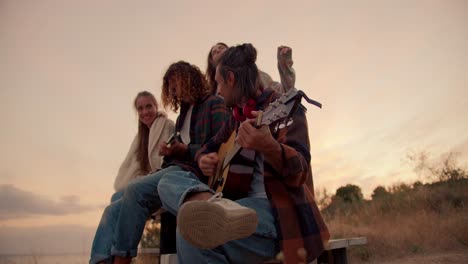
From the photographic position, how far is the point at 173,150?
2.99m

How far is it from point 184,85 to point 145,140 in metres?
0.90

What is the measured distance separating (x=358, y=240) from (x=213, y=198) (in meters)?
1.89

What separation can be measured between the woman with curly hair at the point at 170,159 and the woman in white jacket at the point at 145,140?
25cm

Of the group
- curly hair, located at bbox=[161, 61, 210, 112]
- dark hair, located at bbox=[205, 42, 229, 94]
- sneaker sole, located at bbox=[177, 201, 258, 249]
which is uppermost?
Result: dark hair, located at bbox=[205, 42, 229, 94]

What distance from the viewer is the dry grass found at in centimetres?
673

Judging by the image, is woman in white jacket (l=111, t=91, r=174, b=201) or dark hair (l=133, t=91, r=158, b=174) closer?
woman in white jacket (l=111, t=91, r=174, b=201)

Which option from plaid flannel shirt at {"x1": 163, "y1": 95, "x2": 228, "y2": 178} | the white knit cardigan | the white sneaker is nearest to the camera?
the white sneaker

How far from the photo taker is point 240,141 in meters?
1.83

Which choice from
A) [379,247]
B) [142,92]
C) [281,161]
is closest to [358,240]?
[281,161]

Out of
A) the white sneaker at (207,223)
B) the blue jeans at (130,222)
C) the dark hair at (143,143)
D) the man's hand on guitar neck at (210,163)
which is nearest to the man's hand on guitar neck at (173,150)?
the blue jeans at (130,222)

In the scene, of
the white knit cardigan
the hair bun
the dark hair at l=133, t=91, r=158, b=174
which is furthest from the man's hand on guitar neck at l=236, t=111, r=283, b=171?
the dark hair at l=133, t=91, r=158, b=174

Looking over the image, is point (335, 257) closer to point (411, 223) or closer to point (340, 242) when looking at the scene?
point (340, 242)

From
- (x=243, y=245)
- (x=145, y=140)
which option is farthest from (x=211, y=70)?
(x=243, y=245)

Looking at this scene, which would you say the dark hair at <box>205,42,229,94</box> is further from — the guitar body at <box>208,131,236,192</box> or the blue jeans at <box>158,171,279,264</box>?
the blue jeans at <box>158,171,279,264</box>
